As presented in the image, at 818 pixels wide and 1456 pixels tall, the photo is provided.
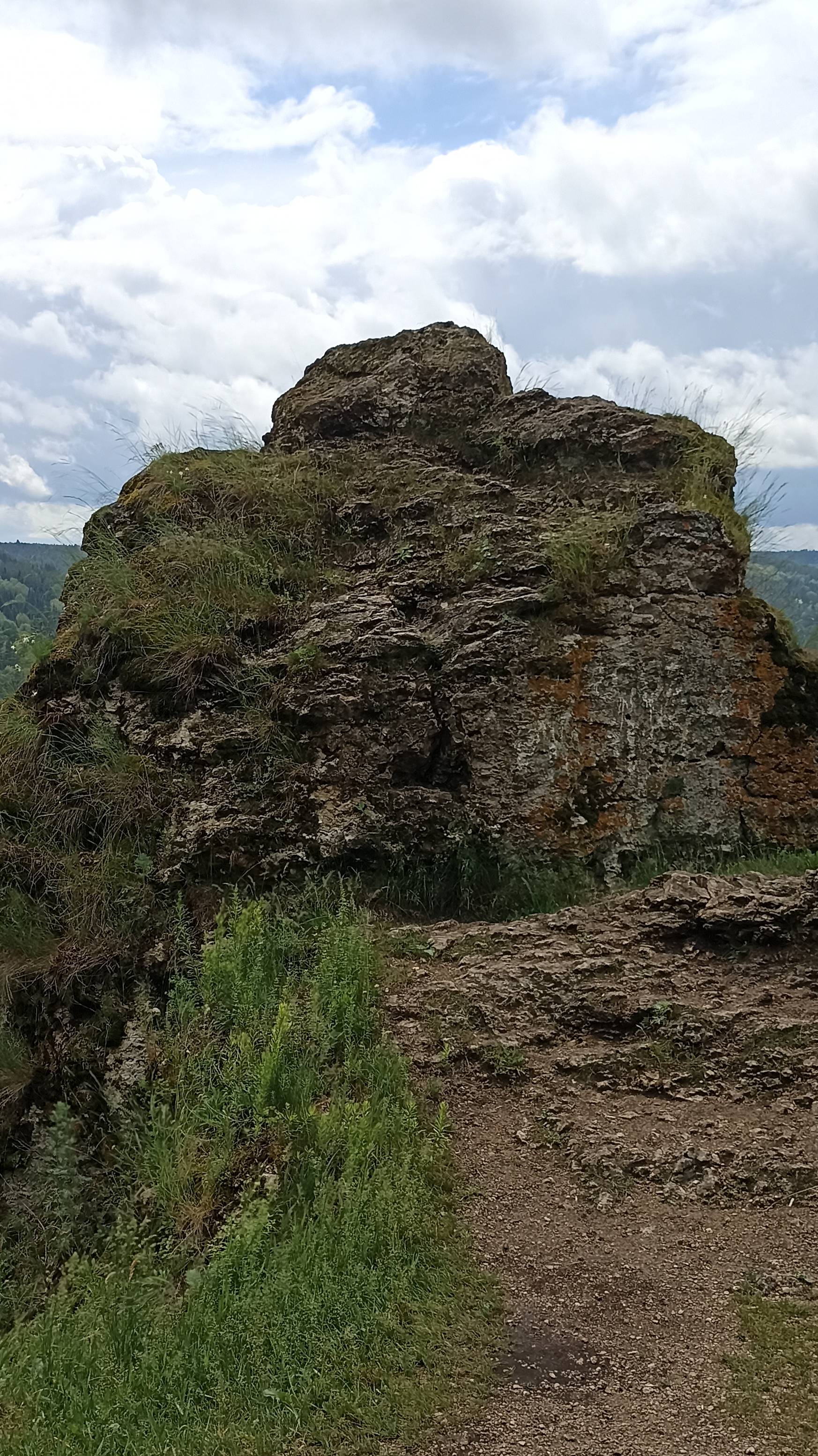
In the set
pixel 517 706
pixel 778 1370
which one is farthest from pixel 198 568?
pixel 778 1370

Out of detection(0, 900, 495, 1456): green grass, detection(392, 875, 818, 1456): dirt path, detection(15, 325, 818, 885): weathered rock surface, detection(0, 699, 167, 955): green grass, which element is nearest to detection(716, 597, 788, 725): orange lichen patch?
detection(15, 325, 818, 885): weathered rock surface

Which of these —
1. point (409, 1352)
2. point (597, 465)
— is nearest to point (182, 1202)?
point (409, 1352)

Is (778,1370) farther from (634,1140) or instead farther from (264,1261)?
(264,1261)

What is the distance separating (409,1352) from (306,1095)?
1.23 meters

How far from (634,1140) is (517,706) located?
8.62 feet

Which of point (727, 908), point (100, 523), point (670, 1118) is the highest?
point (100, 523)

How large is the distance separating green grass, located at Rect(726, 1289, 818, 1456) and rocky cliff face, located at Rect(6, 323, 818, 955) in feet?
9.37

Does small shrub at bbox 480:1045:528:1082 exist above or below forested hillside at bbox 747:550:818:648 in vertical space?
below

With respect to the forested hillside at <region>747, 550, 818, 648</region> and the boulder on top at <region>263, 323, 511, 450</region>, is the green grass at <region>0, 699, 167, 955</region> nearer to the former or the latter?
the boulder on top at <region>263, 323, 511, 450</region>

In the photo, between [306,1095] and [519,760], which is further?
[519,760]

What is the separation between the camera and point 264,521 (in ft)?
22.7

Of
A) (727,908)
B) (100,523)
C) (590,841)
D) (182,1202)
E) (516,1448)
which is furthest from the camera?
(100,523)

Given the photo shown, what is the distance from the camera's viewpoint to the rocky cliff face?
5.62 m

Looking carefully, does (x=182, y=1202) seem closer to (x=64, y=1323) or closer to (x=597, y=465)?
(x=64, y=1323)
